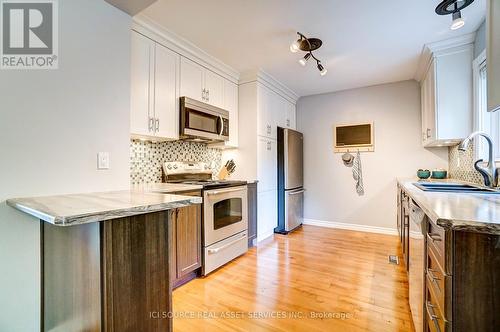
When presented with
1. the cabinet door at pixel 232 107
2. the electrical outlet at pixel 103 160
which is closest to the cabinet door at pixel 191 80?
the cabinet door at pixel 232 107

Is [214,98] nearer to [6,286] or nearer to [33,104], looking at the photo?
[33,104]

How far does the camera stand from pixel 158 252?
1029 millimetres

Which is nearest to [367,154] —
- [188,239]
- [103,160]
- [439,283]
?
[188,239]

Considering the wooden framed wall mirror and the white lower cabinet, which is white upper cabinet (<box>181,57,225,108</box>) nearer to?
the white lower cabinet

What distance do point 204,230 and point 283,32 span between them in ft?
6.81

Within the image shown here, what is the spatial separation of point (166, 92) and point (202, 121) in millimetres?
486

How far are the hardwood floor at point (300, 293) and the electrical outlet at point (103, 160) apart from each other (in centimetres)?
116

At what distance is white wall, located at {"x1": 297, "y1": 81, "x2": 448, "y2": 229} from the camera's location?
3555mm

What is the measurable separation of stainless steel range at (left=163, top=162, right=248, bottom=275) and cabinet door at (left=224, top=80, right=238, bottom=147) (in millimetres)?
599

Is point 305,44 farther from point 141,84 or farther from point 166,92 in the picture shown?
point 141,84

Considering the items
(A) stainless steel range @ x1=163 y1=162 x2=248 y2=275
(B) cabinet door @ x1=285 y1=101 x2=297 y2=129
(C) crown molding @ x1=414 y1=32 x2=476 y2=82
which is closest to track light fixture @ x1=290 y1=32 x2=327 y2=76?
(C) crown molding @ x1=414 y1=32 x2=476 y2=82

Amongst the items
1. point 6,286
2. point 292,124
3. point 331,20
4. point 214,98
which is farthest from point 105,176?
point 292,124

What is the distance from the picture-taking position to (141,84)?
6.87 feet

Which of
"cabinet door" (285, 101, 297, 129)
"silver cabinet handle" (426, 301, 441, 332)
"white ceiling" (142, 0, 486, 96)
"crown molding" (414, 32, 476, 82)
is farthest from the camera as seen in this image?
"cabinet door" (285, 101, 297, 129)
